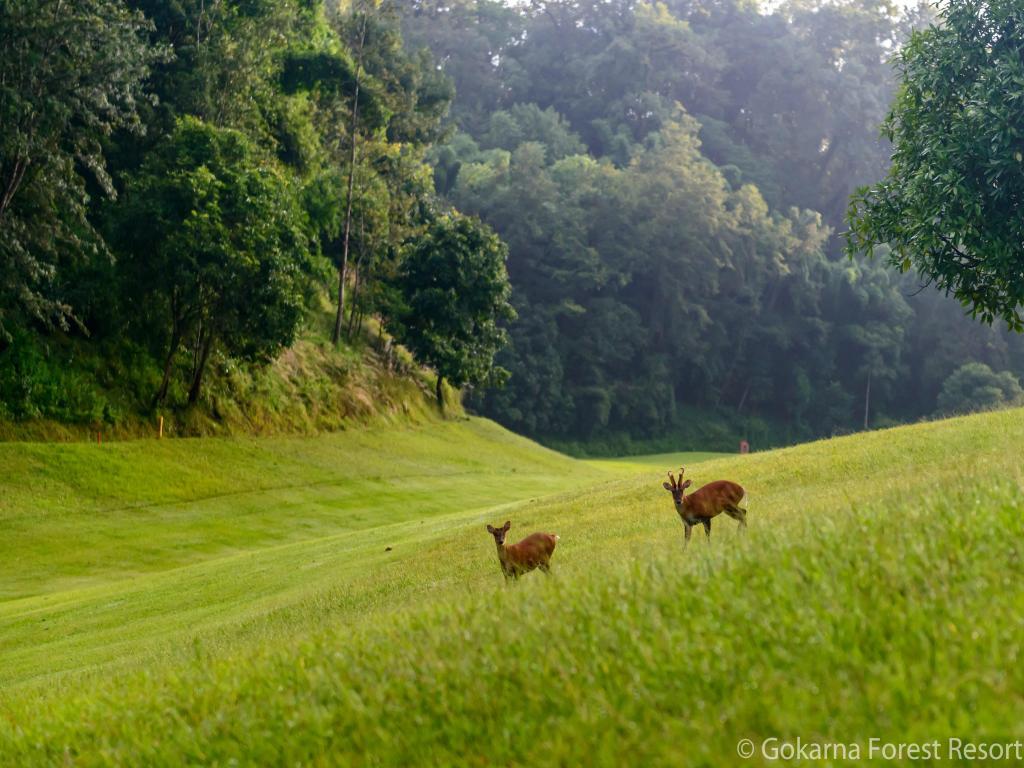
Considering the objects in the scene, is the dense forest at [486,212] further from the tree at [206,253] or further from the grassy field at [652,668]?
the grassy field at [652,668]

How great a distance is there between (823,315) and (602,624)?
427 ft

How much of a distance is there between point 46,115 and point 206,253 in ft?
28.3

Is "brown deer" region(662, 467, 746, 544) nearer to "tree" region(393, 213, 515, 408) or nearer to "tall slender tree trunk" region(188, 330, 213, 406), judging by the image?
"tall slender tree trunk" region(188, 330, 213, 406)

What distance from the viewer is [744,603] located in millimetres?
6266

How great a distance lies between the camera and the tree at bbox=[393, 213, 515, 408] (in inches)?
2894

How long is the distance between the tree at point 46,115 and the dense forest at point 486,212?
0.13m

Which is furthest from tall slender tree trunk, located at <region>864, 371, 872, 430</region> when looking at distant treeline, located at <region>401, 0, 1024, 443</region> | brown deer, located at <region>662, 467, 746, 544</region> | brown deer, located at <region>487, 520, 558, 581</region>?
brown deer, located at <region>487, 520, 558, 581</region>

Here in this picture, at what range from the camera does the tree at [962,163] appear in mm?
22578

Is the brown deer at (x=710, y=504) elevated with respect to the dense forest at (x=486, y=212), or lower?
lower

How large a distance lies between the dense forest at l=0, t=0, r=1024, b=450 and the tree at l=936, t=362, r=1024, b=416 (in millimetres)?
431

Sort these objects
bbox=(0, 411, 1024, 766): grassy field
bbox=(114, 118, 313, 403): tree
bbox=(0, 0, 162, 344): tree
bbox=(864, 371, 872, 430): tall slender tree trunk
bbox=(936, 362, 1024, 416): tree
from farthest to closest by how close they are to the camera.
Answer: bbox=(864, 371, 872, 430): tall slender tree trunk < bbox=(936, 362, 1024, 416): tree < bbox=(114, 118, 313, 403): tree < bbox=(0, 0, 162, 344): tree < bbox=(0, 411, 1024, 766): grassy field

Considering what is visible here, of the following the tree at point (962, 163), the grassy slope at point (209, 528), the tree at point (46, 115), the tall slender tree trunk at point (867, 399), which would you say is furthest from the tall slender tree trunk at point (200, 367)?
the tall slender tree trunk at point (867, 399)

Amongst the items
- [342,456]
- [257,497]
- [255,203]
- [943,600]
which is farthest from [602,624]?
[342,456]

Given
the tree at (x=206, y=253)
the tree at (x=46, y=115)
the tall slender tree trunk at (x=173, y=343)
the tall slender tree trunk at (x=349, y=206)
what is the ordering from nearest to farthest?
the tree at (x=46, y=115) → the tree at (x=206, y=253) → the tall slender tree trunk at (x=173, y=343) → the tall slender tree trunk at (x=349, y=206)
